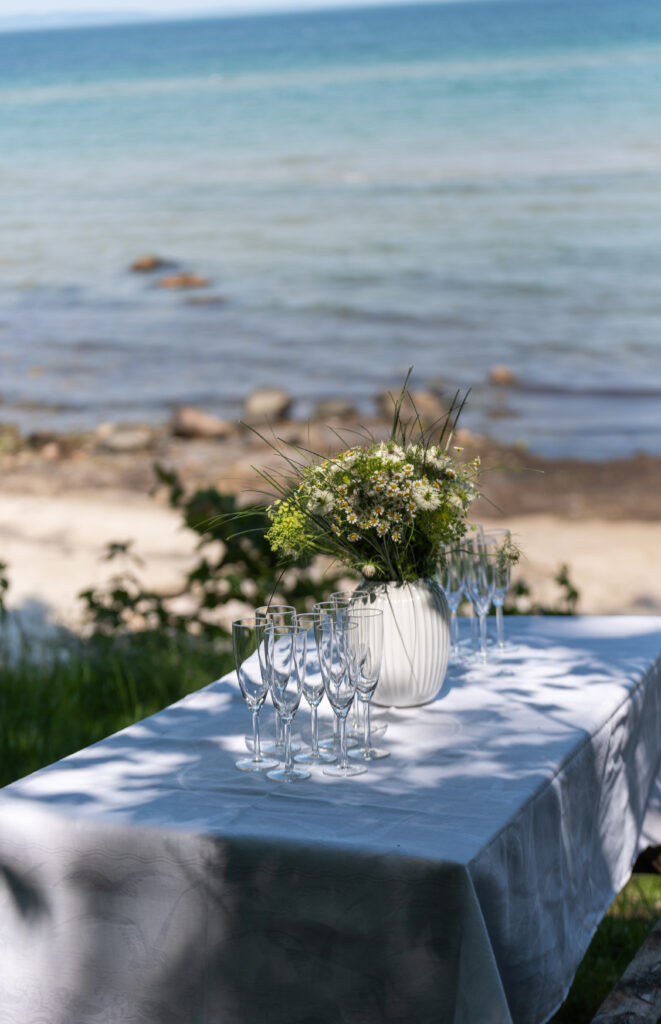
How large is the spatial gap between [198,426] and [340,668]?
414 inches

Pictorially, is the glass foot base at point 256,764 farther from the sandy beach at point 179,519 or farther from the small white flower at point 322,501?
the sandy beach at point 179,519

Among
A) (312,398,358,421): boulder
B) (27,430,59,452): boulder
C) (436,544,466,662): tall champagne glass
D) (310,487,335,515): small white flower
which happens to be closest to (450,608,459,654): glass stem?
(436,544,466,662): tall champagne glass

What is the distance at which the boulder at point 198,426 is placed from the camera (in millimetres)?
12087

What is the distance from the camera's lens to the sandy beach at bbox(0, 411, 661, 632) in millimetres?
7227

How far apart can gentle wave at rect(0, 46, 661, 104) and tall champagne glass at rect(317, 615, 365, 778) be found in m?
27.0

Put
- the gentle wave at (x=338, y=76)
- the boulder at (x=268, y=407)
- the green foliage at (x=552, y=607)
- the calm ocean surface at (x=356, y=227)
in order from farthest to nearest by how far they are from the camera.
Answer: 1. the gentle wave at (x=338, y=76)
2. the calm ocean surface at (x=356, y=227)
3. the boulder at (x=268, y=407)
4. the green foliage at (x=552, y=607)

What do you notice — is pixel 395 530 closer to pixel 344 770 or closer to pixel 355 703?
pixel 355 703

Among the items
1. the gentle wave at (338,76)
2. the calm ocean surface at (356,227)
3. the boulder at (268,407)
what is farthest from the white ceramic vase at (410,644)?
the gentle wave at (338,76)

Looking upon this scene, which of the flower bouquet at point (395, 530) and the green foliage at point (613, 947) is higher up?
the flower bouquet at point (395, 530)

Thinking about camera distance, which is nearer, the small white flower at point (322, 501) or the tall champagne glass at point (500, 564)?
the small white flower at point (322, 501)

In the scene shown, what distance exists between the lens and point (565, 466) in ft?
35.4

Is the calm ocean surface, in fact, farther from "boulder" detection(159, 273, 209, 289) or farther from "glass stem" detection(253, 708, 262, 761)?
"glass stem" detection(253, 708, 262, 761)

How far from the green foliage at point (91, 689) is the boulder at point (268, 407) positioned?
25.6 feet

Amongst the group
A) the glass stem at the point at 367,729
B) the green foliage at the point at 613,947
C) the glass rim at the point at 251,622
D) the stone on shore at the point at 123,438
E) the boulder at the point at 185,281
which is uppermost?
the boulder at the point at 185,281
